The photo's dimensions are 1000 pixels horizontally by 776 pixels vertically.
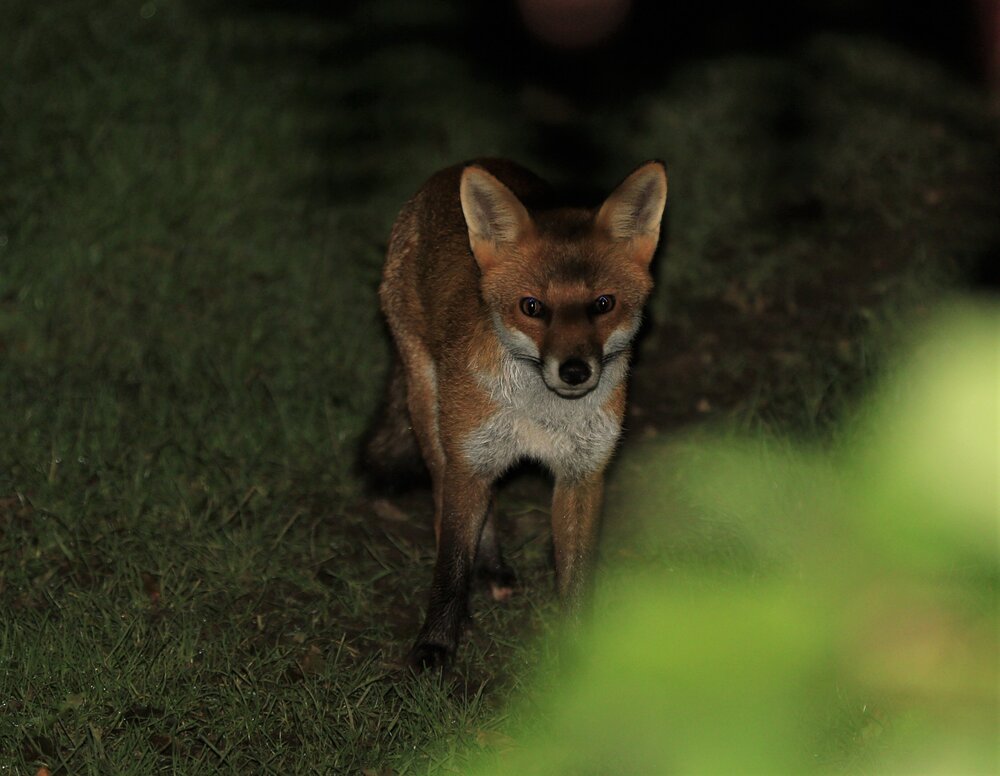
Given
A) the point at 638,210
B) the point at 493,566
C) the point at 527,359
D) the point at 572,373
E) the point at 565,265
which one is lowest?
the point at 493,566

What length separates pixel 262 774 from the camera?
13.3ft

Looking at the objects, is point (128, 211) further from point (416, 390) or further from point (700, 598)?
point (700, 598)

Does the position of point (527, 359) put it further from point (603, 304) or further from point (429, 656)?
point (429, 656)

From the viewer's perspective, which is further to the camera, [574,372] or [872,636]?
[574,372]

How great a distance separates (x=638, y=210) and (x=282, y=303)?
134 inches

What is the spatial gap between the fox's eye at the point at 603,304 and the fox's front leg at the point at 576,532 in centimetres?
70

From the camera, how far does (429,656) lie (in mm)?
4602

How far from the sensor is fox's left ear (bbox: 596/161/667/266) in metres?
3.98

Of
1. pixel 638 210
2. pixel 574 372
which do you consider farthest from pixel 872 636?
pixel 638 210

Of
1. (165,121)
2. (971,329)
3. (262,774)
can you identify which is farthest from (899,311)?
(971,329)

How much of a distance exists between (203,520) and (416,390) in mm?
1201

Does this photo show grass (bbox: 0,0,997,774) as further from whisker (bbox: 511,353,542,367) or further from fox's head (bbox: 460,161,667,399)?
whisker (bbox: 511,353,542,367)

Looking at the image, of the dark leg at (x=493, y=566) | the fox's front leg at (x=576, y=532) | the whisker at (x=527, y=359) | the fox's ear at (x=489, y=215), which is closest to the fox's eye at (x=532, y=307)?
the whisker at (x=527, y=359)

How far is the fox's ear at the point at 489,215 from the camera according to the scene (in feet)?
13.2
